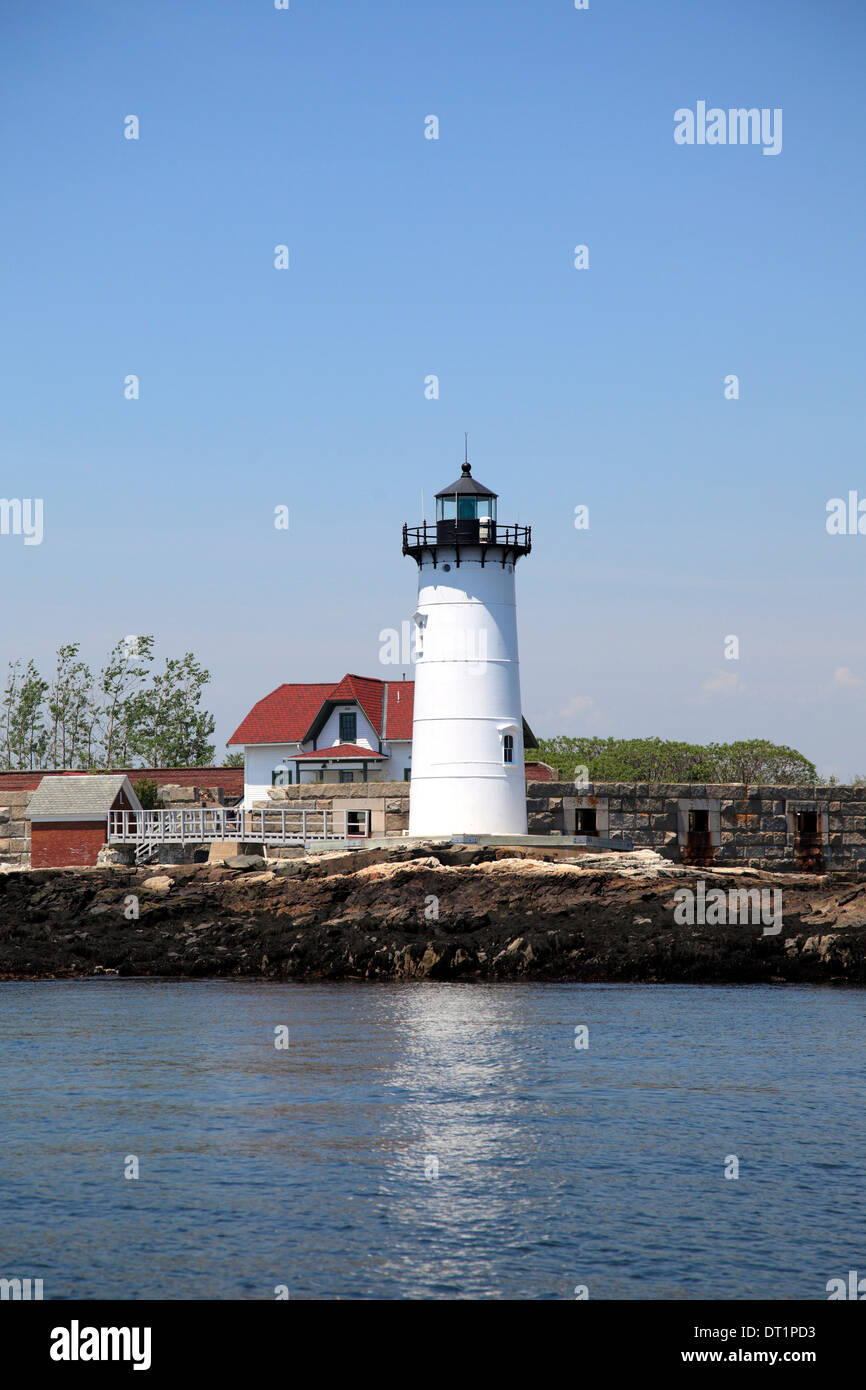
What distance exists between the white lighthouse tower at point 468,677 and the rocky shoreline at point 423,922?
2548 mm

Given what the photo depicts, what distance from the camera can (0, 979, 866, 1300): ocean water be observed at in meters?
12.2

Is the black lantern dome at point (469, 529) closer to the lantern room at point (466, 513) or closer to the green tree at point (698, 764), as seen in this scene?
the lantern room at point (466, 513)

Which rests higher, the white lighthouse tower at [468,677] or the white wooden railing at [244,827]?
the white lighthouse tower at [468,677]

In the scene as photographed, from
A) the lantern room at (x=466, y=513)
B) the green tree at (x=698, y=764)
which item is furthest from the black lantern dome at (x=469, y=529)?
the green tree at (x=698, y=764)

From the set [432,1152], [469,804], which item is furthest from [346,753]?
[432,1152]

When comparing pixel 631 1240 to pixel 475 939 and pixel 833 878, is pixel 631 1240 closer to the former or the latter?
pixel 475 939

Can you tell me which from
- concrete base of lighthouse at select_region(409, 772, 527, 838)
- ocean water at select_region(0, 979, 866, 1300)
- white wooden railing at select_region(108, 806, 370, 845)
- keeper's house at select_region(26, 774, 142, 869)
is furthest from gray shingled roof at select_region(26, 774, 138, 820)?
ocean water at select_region(0, 979, 866, 1300)

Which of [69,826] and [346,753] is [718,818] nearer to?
[346,753]

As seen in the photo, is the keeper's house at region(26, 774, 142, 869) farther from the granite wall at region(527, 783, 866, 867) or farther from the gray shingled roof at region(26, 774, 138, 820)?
the granite wall at region(527, 783, 866, 867)

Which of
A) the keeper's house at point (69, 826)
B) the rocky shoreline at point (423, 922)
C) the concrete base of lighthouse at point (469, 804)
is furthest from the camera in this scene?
the keeper's house at point (69, 826)

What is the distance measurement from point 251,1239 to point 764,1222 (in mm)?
5030

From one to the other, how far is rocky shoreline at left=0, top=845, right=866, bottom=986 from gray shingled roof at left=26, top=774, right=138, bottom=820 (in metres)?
4.44

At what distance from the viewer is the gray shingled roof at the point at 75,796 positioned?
4412cm
